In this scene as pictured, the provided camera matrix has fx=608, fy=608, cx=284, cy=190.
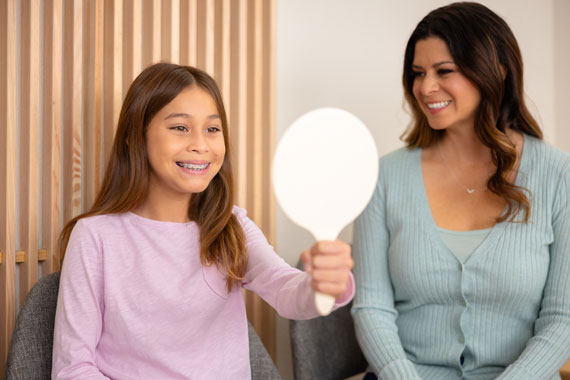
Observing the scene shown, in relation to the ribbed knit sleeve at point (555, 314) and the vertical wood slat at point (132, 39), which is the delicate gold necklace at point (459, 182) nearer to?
the ribbed knit sleeve at point (555, 314)

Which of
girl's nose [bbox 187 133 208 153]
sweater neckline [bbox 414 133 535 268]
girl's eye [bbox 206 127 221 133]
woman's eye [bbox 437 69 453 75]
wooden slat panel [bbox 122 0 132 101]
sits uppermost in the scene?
wooden slat panel [bbox 122 0 132 101]

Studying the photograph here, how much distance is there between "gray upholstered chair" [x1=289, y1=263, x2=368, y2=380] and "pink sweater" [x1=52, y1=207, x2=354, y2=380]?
0.28 meters

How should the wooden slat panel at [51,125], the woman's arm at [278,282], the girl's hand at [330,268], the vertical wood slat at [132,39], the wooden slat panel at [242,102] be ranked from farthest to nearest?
the wooden slat panel at [242,102], the vertical wood slat at [132,39], the wooden slat panel at [51,125], the woman's arm at [278,282], the girl's hand at [330,268]

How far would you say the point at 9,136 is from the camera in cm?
138

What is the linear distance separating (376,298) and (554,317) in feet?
1.39

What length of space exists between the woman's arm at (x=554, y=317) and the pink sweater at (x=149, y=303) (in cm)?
62

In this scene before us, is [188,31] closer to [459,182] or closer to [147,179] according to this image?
[147,179]

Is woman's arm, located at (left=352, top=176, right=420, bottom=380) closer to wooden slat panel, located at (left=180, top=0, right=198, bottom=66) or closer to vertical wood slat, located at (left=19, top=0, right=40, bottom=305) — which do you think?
wooden slat panel, located at (left=180, top=0, right=198, bottom=66)

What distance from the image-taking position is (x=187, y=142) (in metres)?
1.31

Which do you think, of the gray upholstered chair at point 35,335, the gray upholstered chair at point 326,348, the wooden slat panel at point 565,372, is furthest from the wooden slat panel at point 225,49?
the wooden slat panel at point 565,372

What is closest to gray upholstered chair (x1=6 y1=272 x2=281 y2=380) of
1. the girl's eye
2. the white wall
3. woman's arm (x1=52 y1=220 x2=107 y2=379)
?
woman's arm (x1=52 y1=220 x2=107 y2=379)

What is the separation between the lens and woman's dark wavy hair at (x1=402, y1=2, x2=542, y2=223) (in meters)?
1.50

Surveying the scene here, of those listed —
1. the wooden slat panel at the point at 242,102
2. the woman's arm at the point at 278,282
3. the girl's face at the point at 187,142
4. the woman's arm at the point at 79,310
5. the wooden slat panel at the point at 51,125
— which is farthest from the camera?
the wooden slat panel at the point at 242,102

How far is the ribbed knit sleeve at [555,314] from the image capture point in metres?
1.39
